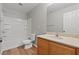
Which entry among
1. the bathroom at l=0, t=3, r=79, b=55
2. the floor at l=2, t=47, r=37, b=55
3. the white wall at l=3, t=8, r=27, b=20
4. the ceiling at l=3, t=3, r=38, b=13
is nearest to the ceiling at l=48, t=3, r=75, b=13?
the bathroom at l=0, t=3, r=79, b=55

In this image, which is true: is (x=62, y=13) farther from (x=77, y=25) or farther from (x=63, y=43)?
(x=63, y=43)

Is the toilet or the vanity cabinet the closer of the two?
the vanity cabinet

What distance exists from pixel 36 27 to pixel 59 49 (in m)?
0.48

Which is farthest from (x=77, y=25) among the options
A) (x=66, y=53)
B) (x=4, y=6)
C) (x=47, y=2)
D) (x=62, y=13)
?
(x=4, y=6)

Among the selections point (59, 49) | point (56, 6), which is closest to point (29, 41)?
point (59, 49)

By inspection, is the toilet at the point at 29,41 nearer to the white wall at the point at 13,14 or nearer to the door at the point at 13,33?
the door at the point at 13,33

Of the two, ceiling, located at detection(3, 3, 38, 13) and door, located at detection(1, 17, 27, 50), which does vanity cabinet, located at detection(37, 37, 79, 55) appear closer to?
door, located at detection(1, 17, 27, 50)

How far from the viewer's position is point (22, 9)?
142 cm

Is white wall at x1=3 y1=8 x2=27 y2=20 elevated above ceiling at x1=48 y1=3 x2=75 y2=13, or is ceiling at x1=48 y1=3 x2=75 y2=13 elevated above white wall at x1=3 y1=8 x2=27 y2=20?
ceiling at x1=48 y1=3 x2=75 y2=13

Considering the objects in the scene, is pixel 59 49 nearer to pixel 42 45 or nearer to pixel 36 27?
pixel 42 45

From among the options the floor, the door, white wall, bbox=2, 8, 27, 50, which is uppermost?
white wall, bbox=2, 8, 27, 50

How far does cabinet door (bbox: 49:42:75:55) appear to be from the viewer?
3.80 feet

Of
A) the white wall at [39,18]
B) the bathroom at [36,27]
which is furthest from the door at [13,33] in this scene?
the white wall at [39,18]
